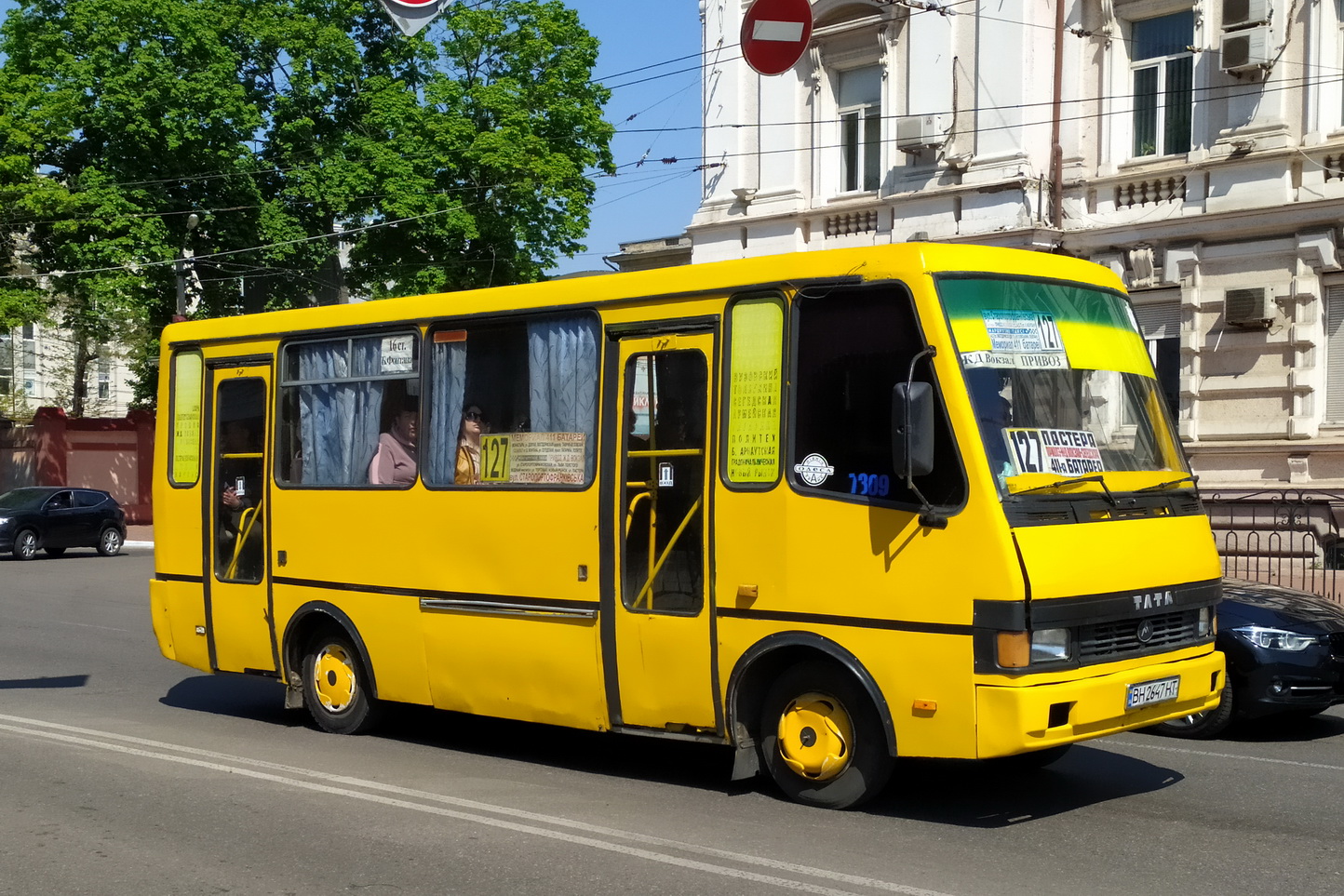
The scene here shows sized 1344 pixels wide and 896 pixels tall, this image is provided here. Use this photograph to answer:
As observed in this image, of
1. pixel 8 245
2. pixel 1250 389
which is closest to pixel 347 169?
pixel 8 245

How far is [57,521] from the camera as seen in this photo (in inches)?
1265

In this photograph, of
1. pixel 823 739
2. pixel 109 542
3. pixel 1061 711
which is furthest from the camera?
pixel 109 542

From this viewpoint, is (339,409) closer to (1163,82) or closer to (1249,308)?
(1249,308)

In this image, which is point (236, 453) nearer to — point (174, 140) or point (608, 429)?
point (608, 429)

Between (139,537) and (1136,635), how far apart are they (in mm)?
36933

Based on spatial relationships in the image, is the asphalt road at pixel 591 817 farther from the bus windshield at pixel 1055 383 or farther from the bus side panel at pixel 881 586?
the bus windshield at pixel 1055 383

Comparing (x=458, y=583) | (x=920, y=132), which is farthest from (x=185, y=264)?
(x=458, y=583)

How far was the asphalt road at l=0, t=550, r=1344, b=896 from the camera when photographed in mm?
6301

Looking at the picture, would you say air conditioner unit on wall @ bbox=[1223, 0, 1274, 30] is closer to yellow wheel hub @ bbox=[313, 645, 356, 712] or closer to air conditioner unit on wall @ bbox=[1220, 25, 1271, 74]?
air conditioner unit on wall @ bbox=[1220, 25, 1271, 74]

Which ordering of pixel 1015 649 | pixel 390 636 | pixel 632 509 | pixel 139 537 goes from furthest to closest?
pixel 139 537 → pixel 390 636 → pixel 632 509 → pixel 1015 649

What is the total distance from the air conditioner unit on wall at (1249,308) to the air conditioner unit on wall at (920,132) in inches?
195

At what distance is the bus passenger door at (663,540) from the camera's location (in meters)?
8.05

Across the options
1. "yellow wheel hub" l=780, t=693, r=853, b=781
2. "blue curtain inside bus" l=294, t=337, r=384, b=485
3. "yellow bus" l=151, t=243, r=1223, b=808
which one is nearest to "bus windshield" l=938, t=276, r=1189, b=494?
"yellow bus" l=151, t=243, r=1223, b=808

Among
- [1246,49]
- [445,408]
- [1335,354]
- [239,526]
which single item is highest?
[1246,49]
